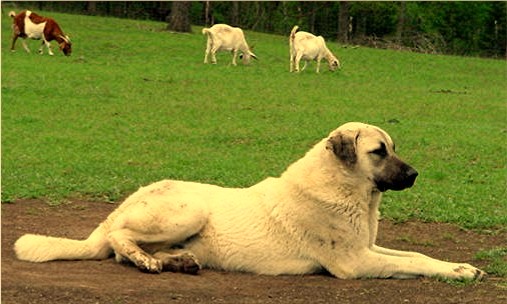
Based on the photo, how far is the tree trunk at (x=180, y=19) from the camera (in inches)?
1406

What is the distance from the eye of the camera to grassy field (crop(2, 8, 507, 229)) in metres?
11.8

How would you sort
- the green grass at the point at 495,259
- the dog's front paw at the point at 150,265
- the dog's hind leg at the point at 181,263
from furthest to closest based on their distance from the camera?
the green grass at the point at 495,259 → the dog's hind leg at the point at 181,263 → the dog's front paw at the point at 150,265

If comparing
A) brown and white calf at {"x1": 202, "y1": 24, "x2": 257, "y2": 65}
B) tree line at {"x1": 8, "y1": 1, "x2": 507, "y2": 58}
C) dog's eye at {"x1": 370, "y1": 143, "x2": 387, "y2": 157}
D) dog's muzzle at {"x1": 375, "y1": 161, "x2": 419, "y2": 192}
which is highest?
dog's eye at {"x1": 370, "y1": 143, "x2": 387, "y2": 157}

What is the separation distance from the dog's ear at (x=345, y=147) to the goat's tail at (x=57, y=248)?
190 centimetres

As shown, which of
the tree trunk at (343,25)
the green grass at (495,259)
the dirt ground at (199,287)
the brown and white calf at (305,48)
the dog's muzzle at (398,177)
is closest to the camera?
the dirt ground at (199,287)

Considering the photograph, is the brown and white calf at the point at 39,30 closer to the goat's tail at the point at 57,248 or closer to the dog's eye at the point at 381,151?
the goat's tail at the point at 57,248

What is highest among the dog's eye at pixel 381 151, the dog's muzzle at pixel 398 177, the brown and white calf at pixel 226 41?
the dog's eye at pixel 381 151

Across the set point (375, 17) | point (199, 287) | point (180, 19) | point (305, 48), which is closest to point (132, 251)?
point (199, 287)

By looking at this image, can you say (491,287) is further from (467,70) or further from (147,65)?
(467,70)

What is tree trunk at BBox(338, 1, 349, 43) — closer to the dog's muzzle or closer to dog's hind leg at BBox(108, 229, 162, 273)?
the dog's muzzle

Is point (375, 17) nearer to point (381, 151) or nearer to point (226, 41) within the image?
point (226, 41)

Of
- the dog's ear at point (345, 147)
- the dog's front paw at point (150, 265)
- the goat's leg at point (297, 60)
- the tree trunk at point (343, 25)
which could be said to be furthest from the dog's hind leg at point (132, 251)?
the tree trunk at point (343, 25)

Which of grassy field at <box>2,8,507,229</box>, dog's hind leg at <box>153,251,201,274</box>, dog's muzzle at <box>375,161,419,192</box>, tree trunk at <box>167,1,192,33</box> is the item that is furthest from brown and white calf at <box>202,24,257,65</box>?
dog's hind leg at <box>153,251,201,274</box>

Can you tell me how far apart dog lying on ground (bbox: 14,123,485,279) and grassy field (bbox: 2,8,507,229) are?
2559 millimetres
